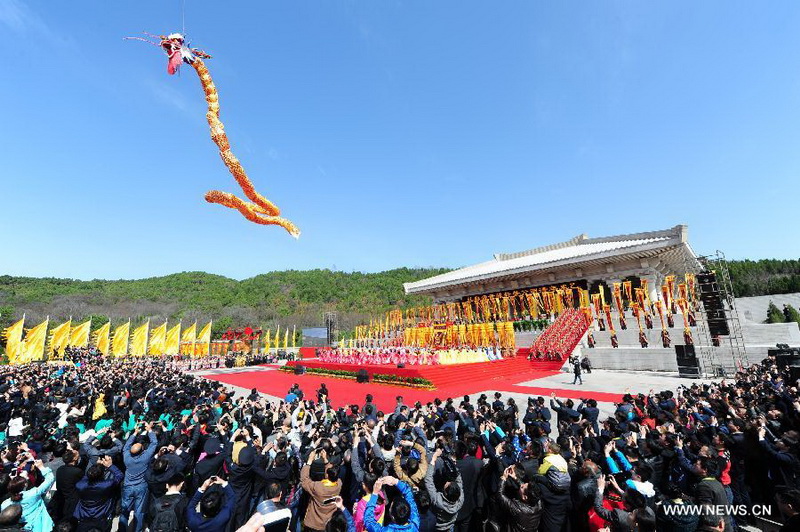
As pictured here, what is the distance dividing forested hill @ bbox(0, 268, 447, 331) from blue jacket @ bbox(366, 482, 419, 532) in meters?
61.4

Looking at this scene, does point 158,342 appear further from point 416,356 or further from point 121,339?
point 416,356

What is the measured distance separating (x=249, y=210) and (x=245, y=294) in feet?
258

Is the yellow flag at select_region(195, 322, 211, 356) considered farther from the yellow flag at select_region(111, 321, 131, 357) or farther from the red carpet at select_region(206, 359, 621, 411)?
the red carpet at select_region(206, 359, 621, 411)

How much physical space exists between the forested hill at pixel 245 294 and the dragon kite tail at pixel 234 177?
52641 millimetres

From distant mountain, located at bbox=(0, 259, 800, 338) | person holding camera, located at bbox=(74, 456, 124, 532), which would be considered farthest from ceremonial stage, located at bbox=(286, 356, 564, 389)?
distant mountain, located at bbox=(0, 259, 800, 338)

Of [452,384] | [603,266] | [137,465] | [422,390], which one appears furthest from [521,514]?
[603,266]

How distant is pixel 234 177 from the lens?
10.2 meters

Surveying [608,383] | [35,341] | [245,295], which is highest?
[245,295]

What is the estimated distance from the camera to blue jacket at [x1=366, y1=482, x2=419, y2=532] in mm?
3182

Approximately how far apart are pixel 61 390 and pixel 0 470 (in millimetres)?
9451

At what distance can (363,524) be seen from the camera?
3.48m

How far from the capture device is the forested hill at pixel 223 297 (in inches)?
2559

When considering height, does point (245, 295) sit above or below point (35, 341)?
above

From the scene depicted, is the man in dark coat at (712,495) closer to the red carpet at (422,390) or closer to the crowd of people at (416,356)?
the red carpet at (422,390)
